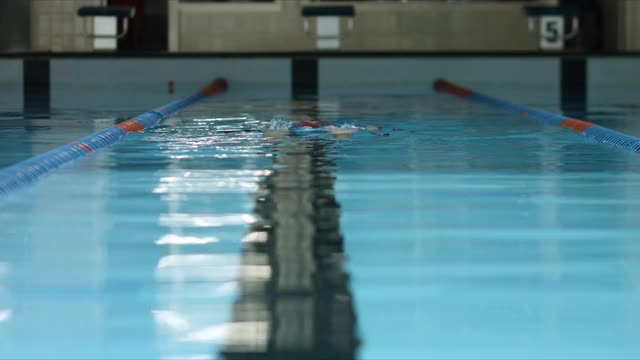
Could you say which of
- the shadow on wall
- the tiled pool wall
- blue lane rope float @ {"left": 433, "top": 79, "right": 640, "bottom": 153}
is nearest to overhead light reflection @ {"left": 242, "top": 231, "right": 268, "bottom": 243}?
blue lane rope float @ {"left": 433, "top": 79, "right": 640, "bottom": 153}

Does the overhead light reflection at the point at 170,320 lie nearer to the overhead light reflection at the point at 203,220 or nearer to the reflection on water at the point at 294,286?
the reflection on water at the point at 294,286

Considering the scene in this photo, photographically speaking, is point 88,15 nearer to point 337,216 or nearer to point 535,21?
point 535,21

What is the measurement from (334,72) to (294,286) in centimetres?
1130

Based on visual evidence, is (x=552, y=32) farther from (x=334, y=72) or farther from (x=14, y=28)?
(x=14, y=28)

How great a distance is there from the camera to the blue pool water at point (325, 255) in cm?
219

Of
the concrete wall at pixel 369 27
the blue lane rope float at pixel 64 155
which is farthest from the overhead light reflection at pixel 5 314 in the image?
the concrete wall at pixel 369 27

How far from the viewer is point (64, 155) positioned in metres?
5.35

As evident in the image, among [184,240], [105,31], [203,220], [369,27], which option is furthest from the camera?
[369,27]

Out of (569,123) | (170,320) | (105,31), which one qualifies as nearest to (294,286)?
(170,320)

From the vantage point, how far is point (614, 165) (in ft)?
17.4

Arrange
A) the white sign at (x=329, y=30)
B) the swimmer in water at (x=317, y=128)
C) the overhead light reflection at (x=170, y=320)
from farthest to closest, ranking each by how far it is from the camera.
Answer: the white sign at (x=329, y=30) → the swimmer in water at (x=317, y=128) → the overhead light reflection at (x=170, y=320)

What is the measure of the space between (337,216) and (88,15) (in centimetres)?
1093

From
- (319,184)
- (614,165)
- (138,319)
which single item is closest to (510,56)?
(614,165)

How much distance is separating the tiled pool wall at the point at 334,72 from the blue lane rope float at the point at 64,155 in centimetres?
491
